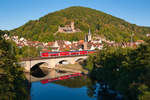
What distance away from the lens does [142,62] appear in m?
26.3

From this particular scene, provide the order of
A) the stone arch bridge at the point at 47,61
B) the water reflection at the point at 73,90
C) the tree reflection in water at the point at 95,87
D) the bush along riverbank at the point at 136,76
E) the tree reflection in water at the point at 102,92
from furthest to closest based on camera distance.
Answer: the stone arch bridge at the point at 47,61 < the water reflection at the point at 73,90 < the tree reflection in water at the point at 95,87 < the tree reflection in water at the point at 102,92 < the bush along riverbank at the point at 136,76

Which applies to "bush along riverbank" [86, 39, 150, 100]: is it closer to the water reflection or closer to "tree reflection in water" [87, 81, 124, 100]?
"tree reflection in water" [87, 81, 124, 100]

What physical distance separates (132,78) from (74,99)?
1230 cm

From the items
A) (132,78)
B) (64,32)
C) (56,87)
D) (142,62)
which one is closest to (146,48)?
(142,62)

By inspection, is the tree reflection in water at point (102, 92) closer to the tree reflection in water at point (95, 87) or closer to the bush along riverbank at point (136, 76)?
the tree reflection in water at point (95, 87)

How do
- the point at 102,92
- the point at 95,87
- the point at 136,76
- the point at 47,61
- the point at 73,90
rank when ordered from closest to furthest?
the point at 136,76 → the point at 102,92 → the point at 73,90 → the point at 95,87 → the point at 47,61

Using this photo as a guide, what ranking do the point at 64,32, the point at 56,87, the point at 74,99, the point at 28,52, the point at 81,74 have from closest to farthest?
1. the point at 74,99
2. the point at 56,87
3. the point at 81,74
4. the point at 28,52
5. the point at 64,32

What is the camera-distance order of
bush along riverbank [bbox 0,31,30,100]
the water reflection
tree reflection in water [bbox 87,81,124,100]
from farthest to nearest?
the water reflection
tree reflection in water [bbox 87,81,124,100]
bush along riverbank [bbox 0,31,30,100]

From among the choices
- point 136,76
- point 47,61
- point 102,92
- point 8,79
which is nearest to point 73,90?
point 102,92

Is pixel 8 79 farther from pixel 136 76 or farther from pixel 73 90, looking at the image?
pixel 73 90

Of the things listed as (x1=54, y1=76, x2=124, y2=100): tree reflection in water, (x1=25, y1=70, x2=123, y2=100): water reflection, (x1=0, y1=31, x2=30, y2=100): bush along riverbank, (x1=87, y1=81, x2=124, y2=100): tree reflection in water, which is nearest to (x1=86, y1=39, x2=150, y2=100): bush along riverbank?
(x1=87, y1=81, x2=124, y2=100): tree reflection in water

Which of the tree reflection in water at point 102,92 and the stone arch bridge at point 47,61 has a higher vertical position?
the stone arch bridge at point 47,61

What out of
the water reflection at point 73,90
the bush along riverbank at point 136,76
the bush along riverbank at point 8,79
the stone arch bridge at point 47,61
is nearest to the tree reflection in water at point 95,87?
the water reflection at point 73,90

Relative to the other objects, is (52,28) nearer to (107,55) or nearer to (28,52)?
(28,52)
